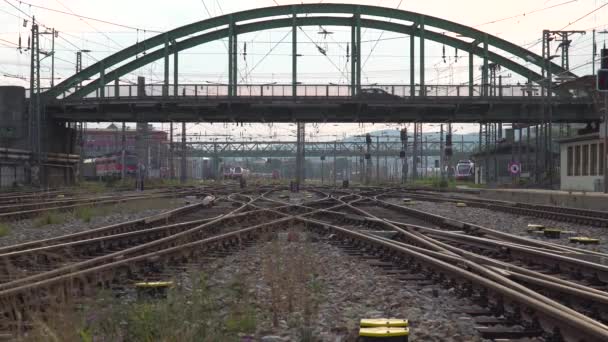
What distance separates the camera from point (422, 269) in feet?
32.8

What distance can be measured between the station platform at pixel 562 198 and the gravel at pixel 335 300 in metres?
17.6

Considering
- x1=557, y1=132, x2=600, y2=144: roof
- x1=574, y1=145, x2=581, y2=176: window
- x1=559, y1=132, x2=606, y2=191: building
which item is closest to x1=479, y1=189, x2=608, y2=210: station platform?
x1=559, y1=132, x2=606, y2=191: building

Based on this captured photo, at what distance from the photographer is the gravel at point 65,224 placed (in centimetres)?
1505

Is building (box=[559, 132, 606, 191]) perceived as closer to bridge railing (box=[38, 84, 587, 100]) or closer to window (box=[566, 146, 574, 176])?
window (box=[566, 146, 574, 176])

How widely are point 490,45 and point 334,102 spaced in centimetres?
2277

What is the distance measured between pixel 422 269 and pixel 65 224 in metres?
11.7

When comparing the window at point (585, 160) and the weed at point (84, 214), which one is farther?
the window at point (585, 160)

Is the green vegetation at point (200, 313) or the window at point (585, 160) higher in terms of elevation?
the window at point (585, 160)

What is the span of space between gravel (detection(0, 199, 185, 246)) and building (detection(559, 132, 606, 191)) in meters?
23.6

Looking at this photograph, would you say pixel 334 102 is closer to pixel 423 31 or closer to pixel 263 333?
pixel 423 31

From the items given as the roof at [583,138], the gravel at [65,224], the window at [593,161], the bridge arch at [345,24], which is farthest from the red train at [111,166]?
the gravel at [65,224]

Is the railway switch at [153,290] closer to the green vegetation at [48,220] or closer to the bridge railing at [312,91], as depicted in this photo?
the green vegetation at [48,220]

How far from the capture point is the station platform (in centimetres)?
2586

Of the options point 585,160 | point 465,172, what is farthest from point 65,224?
point 465,172
